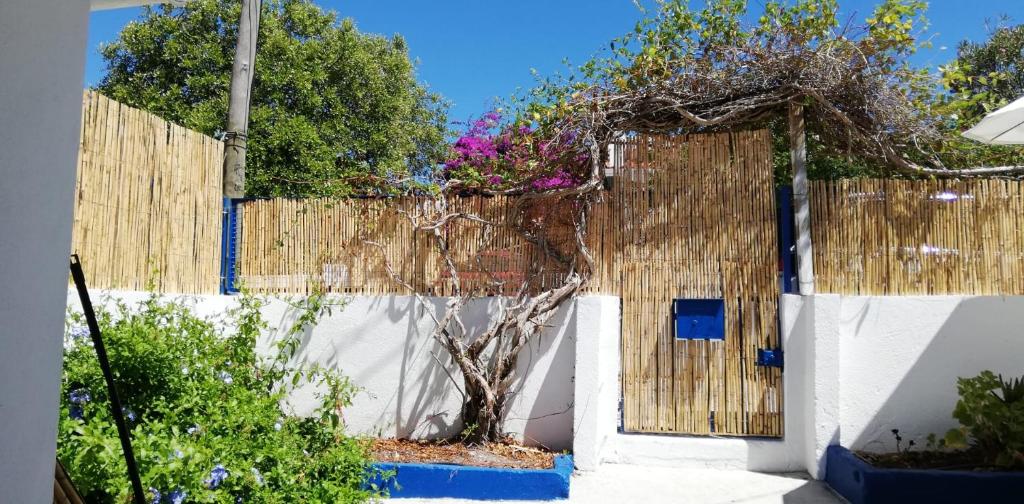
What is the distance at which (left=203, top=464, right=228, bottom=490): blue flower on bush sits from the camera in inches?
139

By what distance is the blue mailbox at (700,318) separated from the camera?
5.56m

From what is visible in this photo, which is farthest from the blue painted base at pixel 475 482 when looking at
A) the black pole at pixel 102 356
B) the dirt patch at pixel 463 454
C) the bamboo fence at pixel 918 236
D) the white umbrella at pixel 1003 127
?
the white umbrella at pixel 1003 127

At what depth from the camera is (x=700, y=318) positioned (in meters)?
5.59

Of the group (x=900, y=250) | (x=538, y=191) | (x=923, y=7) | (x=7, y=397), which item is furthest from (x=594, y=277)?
(x=7, y=397)

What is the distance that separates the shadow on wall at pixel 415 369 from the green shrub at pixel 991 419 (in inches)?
105

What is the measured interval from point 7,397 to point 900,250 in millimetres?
5357

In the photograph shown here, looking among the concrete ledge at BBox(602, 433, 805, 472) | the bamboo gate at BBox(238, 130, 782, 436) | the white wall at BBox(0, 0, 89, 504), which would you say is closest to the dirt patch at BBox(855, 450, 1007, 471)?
the concrete ledge at BBox(602, 433, 805, 472)

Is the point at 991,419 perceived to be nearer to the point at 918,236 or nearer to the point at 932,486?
the point at 932,486

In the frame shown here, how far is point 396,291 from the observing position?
20.0 ft

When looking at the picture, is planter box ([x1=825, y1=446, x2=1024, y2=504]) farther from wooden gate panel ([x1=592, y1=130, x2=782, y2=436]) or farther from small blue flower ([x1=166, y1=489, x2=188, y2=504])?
small blue flower ([x1=166, y1=489, x2=188, y2=504])

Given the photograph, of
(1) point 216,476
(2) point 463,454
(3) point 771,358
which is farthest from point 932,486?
(1) point 216,476

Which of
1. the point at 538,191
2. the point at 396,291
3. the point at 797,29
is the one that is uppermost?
the point at 797,29

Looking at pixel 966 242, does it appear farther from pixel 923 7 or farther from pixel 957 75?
pixel 923 7

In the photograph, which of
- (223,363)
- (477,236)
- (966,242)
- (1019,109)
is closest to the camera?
(1019,109)
